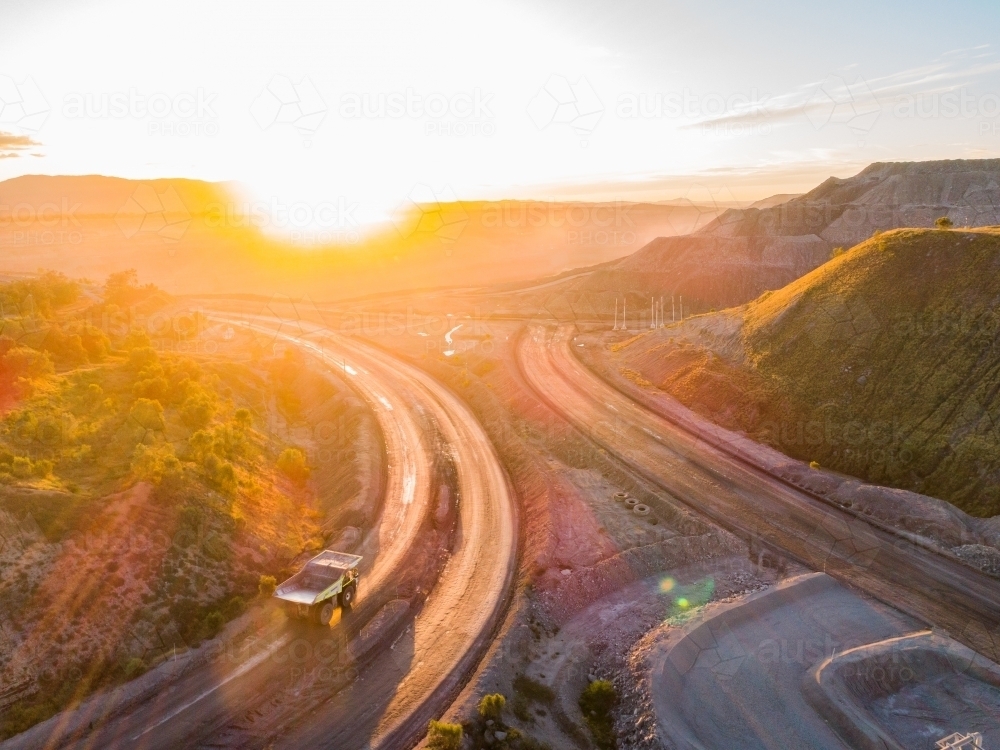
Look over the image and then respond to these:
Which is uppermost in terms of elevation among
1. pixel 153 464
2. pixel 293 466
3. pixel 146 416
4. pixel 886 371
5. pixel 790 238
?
pixel 790 238

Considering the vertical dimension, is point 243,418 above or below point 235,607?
above

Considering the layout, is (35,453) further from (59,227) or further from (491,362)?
(59,227)

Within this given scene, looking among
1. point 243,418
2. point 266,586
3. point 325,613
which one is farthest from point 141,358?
point 325,613

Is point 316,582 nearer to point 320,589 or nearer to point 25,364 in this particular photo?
point 320,589

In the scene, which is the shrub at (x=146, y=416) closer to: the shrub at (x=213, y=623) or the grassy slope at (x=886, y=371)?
the shrub at (x=213, y=623)

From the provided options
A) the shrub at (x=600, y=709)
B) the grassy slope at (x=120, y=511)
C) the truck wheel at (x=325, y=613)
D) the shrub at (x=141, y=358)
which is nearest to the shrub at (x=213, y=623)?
the grassy slope at (x=120, y=511)

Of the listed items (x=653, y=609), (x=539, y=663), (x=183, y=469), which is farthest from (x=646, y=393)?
(x=183, y=469)
